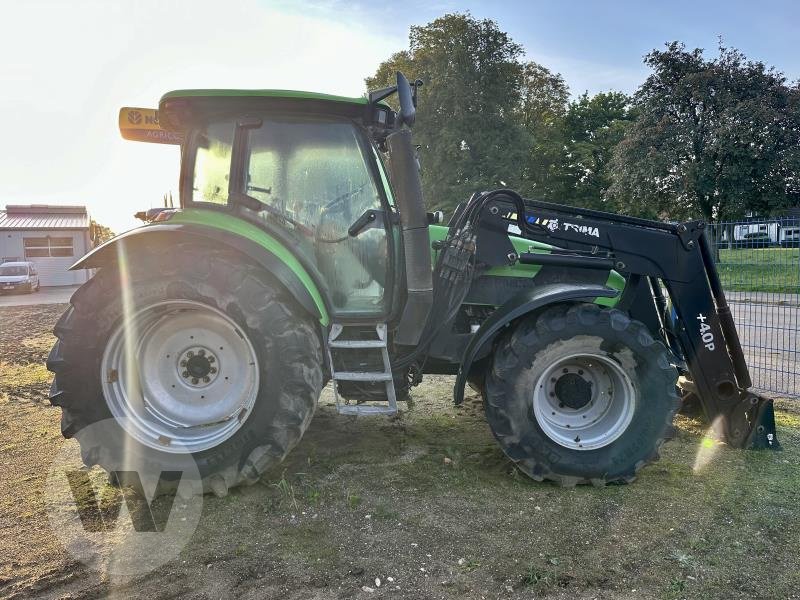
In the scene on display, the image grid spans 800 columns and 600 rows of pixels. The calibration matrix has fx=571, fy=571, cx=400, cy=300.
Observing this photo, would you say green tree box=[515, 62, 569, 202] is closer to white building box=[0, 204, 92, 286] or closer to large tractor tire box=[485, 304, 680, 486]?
white building box=[0, 204, 92, 286]

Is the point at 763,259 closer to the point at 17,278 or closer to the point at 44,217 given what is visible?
the point at 17,278

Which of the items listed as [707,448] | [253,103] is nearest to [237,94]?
[253,103]

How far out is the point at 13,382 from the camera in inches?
265

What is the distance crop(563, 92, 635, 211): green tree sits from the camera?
1363 inches

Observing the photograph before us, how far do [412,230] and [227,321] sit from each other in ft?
4.38

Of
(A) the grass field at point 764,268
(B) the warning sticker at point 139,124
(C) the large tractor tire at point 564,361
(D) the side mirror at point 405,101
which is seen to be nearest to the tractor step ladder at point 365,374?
(C) the large tractor tire at point 564,361

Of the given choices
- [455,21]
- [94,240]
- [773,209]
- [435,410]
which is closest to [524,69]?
[455,21]

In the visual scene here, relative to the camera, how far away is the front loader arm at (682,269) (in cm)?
413

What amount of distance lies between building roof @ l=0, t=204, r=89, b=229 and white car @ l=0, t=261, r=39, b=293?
21.2 ft

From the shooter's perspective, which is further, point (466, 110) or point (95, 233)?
point (95, 233)

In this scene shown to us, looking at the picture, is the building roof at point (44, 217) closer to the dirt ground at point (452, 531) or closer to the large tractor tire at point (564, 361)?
the dirt ground at point (452, 531)

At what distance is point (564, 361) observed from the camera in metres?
3.78

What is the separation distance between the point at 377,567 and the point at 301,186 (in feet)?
7.95

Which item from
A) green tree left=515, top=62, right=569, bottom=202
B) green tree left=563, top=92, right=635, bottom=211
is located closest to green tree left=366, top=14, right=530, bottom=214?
green tree left=515, top=62, right=569, bottom=202
